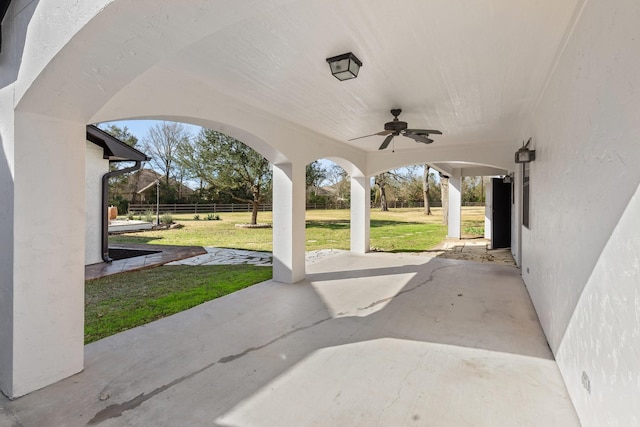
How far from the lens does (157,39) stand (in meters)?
2.18

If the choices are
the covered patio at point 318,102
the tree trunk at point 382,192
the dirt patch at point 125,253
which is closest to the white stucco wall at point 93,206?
the dirt patch at point 125,253

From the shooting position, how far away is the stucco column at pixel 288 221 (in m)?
6.38

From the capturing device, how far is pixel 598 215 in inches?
82.9

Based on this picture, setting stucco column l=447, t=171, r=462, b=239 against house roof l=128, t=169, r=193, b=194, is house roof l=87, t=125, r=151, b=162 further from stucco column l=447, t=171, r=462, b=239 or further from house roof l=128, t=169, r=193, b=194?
house roof l=128, t=169, r=193, b=194

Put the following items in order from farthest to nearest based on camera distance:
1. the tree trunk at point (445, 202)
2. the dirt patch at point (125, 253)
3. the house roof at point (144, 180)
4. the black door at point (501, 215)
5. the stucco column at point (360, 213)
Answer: the house roof at point (144, 180) < the tree trunk at point (445, 202) < the black door at point (501, 215) < the stucco column at point (360, 213) < the dirt patch at point (125, 253)

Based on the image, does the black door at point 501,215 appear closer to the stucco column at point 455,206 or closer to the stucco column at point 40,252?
the stucco column at point 455,206

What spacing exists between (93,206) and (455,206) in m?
12.5

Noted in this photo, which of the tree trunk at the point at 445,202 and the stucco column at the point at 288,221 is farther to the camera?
the tree trunk at the point at 445,202

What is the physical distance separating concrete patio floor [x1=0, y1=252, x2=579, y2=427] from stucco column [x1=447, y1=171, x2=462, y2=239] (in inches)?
337

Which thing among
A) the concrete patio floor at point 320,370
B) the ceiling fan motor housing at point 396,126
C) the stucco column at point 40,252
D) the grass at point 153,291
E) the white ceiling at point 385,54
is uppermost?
the white ceiling at point 385,54

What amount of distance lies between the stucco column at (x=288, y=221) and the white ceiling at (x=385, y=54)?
1211mm

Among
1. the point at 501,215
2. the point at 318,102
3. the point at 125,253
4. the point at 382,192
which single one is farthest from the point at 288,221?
the point at 382,192

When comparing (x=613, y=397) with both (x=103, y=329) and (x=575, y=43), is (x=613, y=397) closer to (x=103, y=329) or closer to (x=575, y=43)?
(x=575, y=43)

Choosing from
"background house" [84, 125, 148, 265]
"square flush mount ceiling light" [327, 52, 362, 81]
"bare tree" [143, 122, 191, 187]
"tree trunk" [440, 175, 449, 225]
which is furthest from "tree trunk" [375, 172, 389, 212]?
"square flush mount ceiling light" [327, 52, 362, 81]
